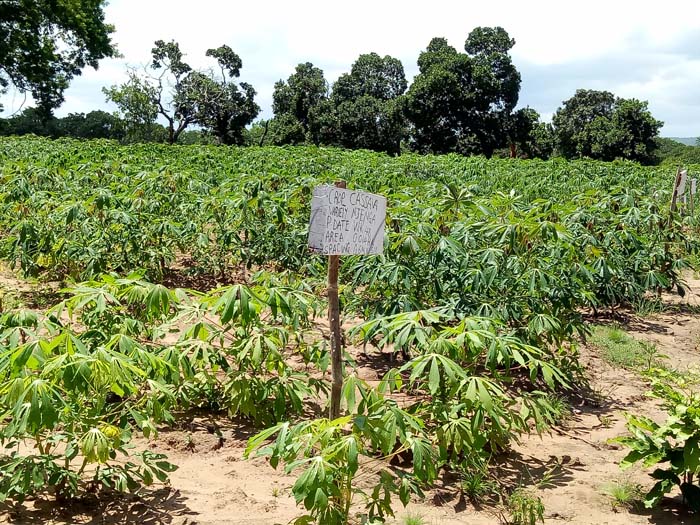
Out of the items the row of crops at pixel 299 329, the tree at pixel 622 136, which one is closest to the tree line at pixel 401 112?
the tree at pixel 622 136

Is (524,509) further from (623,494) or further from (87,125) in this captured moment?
(87,125)

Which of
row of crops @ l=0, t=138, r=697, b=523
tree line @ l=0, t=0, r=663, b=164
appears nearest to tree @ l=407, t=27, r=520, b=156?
tree line @ l=0, t=0, r=663, b=164

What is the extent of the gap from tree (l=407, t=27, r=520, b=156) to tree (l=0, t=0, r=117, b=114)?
14.5m

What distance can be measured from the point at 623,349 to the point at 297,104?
30.1 metres

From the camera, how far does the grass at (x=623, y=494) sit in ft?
9.30

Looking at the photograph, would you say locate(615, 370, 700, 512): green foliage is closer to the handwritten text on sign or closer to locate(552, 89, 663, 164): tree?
the handwritten text on sign

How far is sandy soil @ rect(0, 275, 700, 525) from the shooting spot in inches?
102

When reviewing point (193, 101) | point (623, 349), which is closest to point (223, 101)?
point (193, 101)

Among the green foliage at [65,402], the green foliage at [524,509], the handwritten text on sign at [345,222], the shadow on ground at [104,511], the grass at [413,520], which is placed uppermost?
the handwritten text on sign at [345,222]

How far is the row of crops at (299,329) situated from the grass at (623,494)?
39cm

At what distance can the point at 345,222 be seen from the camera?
2459 mm

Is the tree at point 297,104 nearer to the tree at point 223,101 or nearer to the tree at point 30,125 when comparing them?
the tree at point 223,101

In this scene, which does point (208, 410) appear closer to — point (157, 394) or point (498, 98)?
point (157, 394)

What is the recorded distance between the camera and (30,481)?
91.0 inches
